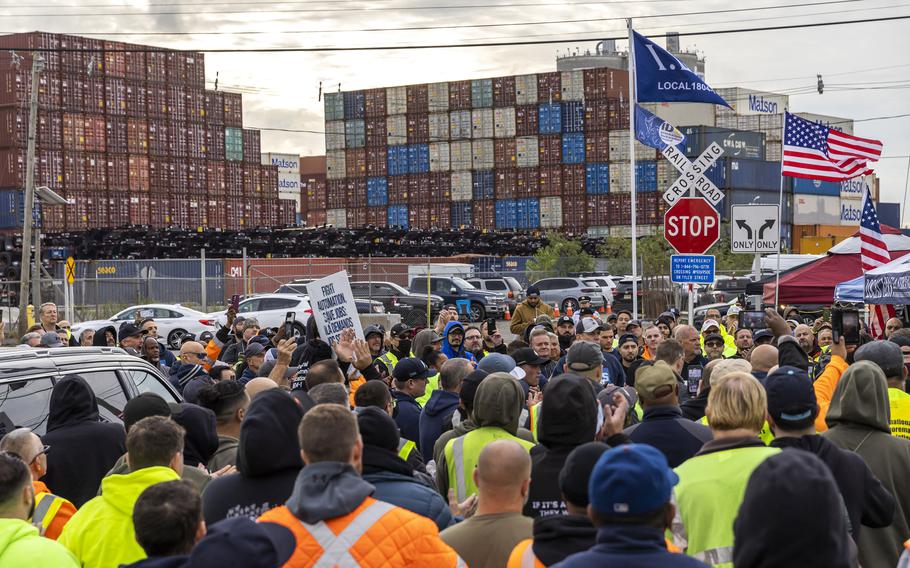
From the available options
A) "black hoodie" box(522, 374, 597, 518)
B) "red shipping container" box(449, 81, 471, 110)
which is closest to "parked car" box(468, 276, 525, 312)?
"red shipping container" box(449, 81, 471, 110)

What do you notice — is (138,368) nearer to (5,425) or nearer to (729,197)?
(5,425)

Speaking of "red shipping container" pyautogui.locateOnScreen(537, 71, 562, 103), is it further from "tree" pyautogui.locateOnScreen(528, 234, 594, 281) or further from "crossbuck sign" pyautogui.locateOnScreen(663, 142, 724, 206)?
"crossbuck sign" pyautogui.locateOnScreen(663, 142, 724, 206)

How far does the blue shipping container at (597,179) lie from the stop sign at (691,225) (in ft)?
189

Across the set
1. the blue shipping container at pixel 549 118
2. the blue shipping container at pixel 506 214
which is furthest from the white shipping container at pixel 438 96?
the blue shipping container at pixel 506 214

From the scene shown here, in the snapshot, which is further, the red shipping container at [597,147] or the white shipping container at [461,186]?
the white shipping container at [461,186]

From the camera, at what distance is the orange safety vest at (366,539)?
3498mm

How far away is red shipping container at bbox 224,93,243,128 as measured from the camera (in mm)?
64125

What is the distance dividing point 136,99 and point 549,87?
28262 mm

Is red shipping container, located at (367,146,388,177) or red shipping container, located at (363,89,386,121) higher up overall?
red shipping container, located at (363,89,386,121)

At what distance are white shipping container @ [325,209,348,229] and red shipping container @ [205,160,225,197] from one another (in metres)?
19.4

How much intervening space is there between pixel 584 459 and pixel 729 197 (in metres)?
70.0

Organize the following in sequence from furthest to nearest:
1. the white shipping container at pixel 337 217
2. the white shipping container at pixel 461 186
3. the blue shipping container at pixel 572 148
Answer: the white shipping container at pixel 337 217, the white shipping container at pixel 461 186, the blue shipping container at pixel 572 148

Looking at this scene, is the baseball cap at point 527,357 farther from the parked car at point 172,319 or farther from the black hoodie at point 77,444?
the parked car at point 172,319

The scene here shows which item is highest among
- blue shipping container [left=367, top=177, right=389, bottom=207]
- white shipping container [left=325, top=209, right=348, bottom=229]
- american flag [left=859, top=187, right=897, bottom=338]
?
blue shipping container [left=367, top=177, right=389, bottom=207]
